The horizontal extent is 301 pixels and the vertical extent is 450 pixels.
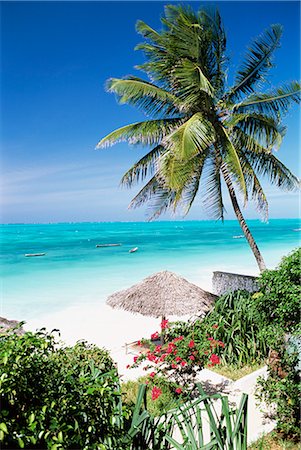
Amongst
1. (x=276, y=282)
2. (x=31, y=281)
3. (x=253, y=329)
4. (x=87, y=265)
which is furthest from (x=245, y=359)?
(x=87, y=265)

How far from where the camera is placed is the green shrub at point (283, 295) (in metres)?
3.48

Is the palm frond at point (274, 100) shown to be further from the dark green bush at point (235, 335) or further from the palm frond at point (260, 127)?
the dark green bush at point (235, 335)

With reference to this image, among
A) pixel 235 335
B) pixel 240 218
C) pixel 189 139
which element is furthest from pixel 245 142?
pixel 235 335

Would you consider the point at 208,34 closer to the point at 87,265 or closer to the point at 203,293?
the point at 203,293

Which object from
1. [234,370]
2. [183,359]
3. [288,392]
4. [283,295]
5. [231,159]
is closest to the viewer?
[288,392]

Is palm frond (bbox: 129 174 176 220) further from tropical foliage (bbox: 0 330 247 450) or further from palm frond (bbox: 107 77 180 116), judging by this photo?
tropical foliage (bbox: 0 330 247 450)

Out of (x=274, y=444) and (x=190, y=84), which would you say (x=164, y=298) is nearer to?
(x=274, y=444)

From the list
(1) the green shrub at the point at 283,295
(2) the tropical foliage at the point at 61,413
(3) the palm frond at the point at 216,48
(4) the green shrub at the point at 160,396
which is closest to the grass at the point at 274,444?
(1) the green shrub at the point at 283,295

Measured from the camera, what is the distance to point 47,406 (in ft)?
4.33

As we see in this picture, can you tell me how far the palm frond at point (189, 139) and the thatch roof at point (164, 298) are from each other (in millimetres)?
2514

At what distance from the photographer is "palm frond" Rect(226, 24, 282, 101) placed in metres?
6.56

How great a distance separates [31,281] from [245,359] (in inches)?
611

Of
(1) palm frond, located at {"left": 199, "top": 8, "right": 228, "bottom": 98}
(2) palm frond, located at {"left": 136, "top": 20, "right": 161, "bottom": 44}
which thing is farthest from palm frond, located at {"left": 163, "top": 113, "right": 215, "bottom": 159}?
(2) palm frond, located at {"left": 136, "top": 20, "right": 161, "bottom": 44}

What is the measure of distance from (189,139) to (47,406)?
5.03 meters
